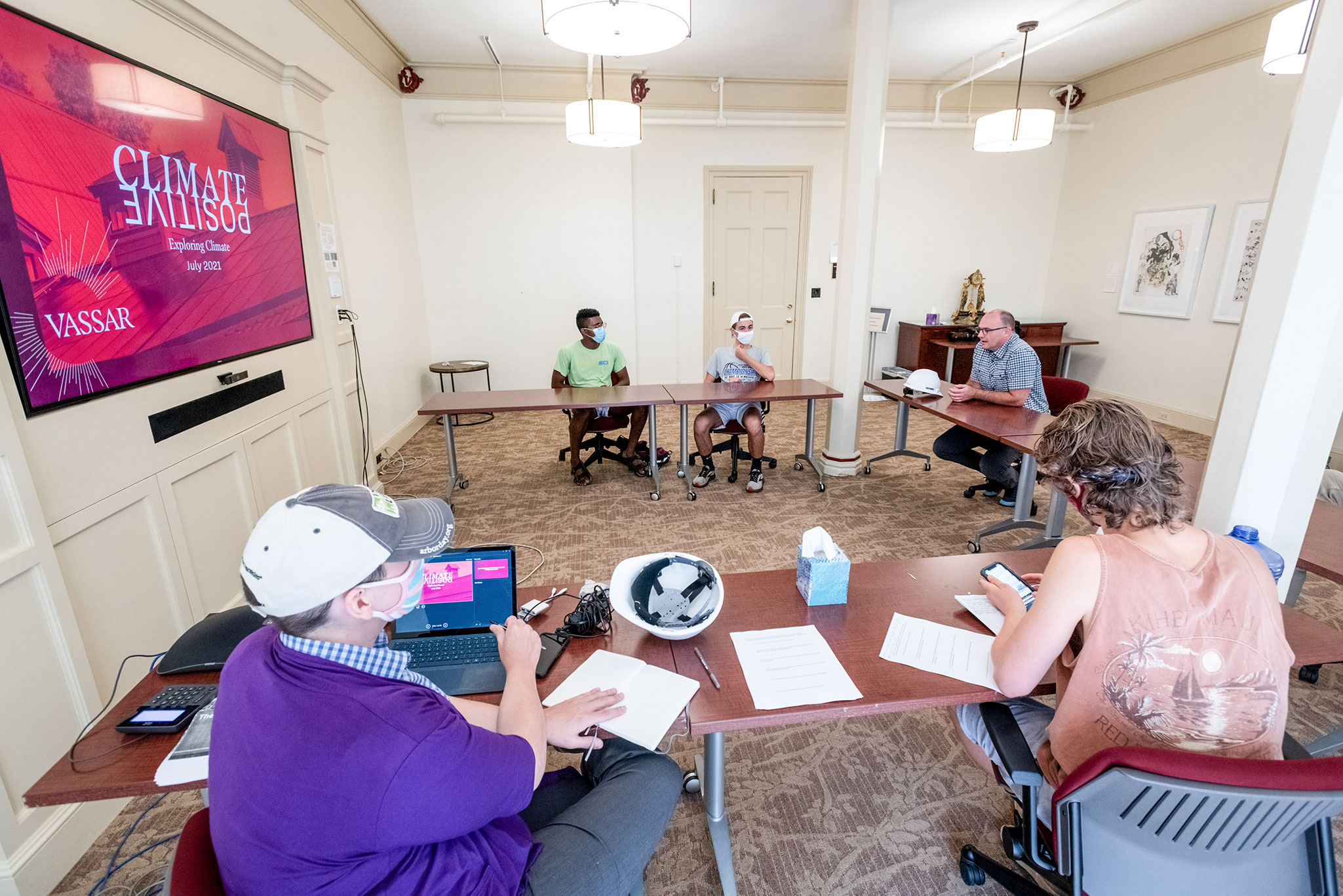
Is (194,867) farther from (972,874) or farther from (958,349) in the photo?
(958,349)

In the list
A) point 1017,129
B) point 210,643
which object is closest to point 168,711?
point 210,643

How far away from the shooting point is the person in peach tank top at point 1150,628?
1.04m

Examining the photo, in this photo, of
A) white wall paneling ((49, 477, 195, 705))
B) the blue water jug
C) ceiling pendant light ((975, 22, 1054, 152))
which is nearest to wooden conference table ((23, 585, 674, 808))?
white wall paneling ((49, 477, 195, 705))

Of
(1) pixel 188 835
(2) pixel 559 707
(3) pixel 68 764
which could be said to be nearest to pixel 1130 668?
(2) pixel 559 707

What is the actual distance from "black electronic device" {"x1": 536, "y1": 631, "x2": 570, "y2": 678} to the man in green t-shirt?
3016 millimetres

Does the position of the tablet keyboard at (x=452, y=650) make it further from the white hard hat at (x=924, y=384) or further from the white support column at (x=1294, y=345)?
the white hard hat at (x=924, y=384)

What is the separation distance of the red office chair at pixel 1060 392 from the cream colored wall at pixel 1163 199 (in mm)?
2442

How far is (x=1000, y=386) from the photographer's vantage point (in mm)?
3689

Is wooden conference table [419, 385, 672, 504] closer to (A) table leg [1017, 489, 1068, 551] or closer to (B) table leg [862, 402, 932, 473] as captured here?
(B) table leg [862, 402, 932, 473]

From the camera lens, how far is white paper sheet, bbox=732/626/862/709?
122 centimetres

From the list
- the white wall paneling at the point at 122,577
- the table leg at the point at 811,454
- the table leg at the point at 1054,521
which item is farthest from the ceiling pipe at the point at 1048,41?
the white wall paneling at the point at 122,577

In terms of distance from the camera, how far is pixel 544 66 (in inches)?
224

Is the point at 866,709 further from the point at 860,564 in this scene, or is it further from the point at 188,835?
the point at 188,835

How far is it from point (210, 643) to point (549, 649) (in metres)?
0.75
